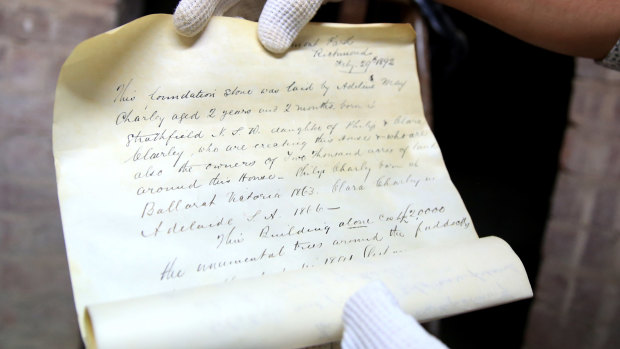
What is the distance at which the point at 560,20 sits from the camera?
521 millimetres

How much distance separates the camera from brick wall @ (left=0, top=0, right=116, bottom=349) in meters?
0.74

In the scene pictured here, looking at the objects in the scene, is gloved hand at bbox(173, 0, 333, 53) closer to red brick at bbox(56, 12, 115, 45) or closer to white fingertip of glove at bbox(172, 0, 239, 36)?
white fingertip of glove at bbox(172, 0, 239, 36)

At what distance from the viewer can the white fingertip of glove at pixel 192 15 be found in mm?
390

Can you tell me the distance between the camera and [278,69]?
43cm

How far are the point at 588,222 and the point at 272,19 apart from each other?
68cm

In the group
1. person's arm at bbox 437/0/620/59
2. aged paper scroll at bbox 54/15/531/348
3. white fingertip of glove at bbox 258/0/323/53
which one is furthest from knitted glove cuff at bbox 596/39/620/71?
white fingertip of glove at bbox 258/0/323/53

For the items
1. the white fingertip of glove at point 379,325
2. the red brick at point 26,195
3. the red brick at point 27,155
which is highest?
the white fingertip of glove at point 379,325

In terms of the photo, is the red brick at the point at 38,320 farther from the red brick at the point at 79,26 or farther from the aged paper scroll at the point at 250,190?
the aged paper scroll at the point at 250,190

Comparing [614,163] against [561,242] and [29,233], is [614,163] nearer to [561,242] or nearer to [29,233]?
[561,242]

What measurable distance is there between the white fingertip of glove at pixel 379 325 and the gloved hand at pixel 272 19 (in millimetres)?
227

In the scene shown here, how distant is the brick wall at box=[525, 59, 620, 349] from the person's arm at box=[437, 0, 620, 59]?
1.03ft

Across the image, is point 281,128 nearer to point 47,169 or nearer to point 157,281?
point 157,281

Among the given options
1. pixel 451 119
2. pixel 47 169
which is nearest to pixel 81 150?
pixel 47 169

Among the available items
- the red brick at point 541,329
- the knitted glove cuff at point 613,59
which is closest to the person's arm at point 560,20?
the knitted glove cuff at point 613,59
